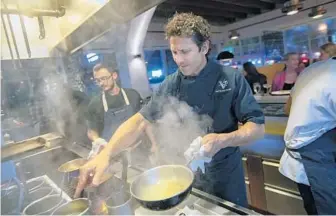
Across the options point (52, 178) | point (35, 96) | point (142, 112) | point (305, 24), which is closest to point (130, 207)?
point (142, 112)

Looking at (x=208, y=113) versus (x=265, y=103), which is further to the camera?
(x=265, y=103)

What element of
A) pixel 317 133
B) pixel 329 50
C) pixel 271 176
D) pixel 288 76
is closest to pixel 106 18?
pixel 317 133

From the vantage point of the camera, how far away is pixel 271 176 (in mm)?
2029

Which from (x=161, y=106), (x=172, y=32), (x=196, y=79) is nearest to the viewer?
(x=172, y=32)

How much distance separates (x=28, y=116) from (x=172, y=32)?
4.57ft

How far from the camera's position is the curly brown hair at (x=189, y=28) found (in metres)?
1.04

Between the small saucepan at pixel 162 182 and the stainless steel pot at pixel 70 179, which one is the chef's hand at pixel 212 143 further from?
the stainless steel pot at pixel 70 179

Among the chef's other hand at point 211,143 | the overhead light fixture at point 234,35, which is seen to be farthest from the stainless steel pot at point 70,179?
the overhead light fixture at point 234,35

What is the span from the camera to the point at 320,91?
4.53 feet

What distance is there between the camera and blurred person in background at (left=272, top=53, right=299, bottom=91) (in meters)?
→ 3.04

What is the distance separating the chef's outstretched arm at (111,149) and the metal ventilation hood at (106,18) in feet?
1.69

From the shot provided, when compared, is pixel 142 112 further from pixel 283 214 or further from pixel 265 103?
pixel 265 103

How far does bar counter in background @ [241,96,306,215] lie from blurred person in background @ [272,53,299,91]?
1.00m

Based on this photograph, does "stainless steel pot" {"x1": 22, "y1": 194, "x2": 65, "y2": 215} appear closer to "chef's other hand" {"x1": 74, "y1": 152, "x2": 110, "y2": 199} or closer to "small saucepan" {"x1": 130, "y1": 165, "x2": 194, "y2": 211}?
"chef's other hand" {"x1": 74, "y1": 152, "x2": 110, "y2": 199}
